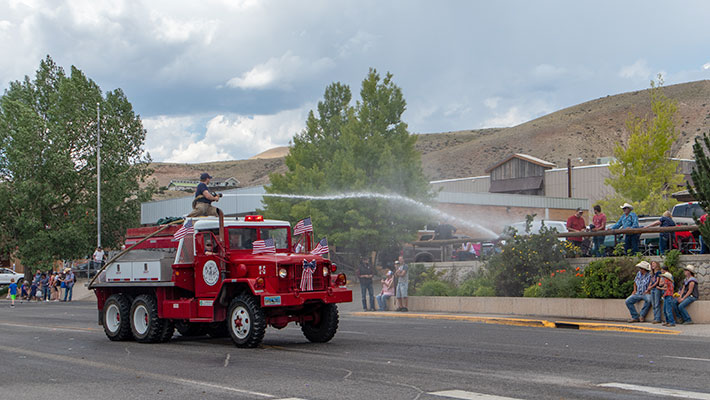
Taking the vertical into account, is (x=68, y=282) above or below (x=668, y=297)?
below

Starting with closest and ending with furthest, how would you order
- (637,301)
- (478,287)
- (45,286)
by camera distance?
(637,301), (478,287), (45,286)

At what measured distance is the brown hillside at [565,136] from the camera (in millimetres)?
118188

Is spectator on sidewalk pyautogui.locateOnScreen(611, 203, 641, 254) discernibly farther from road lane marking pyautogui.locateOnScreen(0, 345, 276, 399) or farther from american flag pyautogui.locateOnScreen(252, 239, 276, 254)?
road lane marking pyautogui.locateOnScreen(0, 345, 276, 399)

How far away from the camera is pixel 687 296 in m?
18.0

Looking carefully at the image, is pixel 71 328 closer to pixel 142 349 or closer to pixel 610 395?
pixel 142 349

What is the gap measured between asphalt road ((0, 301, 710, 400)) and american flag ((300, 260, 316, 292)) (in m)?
1.08

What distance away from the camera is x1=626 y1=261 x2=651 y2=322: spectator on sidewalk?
1850cm

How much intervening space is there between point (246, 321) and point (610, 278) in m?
10.8

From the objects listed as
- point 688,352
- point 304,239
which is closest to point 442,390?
point 688,352

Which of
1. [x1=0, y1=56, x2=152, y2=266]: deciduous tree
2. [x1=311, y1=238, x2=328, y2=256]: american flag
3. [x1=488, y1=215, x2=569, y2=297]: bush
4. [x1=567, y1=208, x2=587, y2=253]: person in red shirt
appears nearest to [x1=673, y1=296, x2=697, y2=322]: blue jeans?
[x1=488, y1=215, x2=569, y2=297]: bush

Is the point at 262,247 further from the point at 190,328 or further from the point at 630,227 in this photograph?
the point at 630,227

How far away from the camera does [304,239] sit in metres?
15.3

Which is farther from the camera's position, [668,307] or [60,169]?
[60,169]

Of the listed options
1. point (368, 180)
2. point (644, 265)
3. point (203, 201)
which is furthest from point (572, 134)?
point (203, 201)
